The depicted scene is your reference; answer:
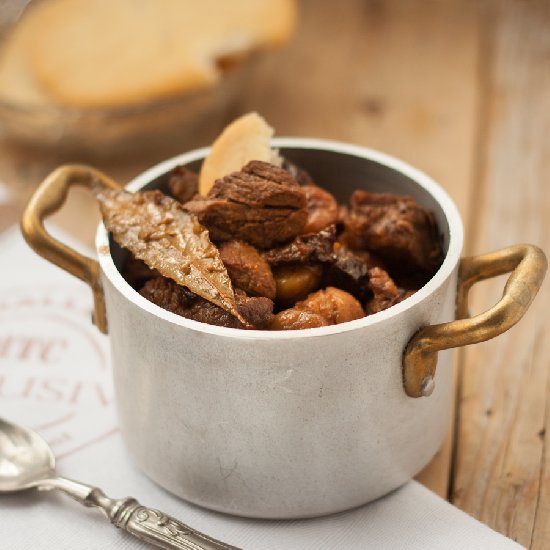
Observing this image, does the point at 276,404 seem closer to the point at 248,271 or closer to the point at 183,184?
the point at 248,271

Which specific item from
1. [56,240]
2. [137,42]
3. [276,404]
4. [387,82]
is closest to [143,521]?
[276,404]

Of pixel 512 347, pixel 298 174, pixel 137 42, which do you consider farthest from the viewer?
pixel 137 42

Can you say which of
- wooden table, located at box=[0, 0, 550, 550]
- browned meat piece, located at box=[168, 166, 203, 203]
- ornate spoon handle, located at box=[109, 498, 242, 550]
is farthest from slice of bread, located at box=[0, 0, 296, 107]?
ornate spoon handle, located at box=[109, 498, 242, 550]

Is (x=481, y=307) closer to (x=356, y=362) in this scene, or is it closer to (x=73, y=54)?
(x=356, y=362)

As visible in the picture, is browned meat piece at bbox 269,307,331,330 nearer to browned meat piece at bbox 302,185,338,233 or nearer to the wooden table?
browned meat piece at bbox 302,185,338,233

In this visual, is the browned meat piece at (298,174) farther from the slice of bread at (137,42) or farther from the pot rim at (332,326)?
the slice of bread at (137,42)

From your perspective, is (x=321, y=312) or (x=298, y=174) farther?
(x=298, y=174)
